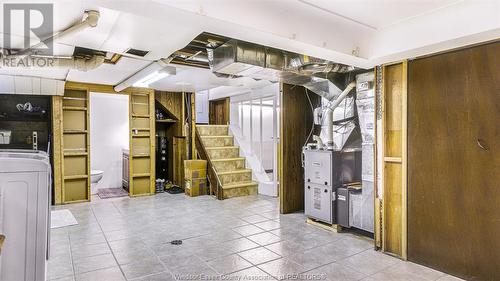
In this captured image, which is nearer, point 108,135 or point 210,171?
point 210,171

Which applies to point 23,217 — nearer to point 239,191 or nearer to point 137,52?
point 137,52

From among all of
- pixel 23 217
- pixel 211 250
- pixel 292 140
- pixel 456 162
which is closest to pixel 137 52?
pixel 23 217

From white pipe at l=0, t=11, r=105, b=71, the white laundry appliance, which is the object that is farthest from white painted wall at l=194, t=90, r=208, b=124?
the white laundry appliance

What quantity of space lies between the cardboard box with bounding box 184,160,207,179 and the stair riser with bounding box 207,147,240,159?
1.22 ft

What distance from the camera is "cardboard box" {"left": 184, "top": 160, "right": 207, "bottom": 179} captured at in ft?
20.4

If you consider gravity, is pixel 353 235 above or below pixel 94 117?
below

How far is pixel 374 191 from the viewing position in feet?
11.1

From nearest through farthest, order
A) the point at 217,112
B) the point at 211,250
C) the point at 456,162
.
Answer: the point at 456,162
the point at 211,250
the point at 217,112

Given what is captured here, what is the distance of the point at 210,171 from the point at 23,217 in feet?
14.4

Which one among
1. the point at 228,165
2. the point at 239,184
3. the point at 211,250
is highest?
the point at 228,165

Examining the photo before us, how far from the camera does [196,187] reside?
624 centimetres

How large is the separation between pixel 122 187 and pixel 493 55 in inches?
280

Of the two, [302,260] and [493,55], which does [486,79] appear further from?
[302,260]

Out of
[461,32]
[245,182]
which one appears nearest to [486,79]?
[461,32]
